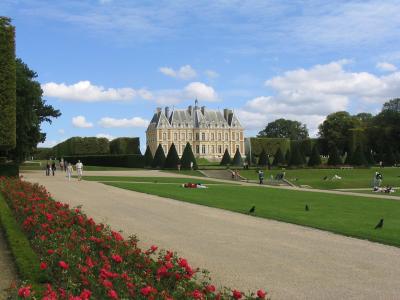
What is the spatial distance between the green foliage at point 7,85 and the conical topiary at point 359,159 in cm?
3473

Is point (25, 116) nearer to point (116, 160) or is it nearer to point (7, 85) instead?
point (7, 85)

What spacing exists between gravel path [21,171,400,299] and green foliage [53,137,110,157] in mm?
67501

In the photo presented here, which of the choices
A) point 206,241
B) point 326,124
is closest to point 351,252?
point 206,241

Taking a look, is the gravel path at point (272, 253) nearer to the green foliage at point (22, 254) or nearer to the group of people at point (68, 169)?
the green foliage at point (22, 254)

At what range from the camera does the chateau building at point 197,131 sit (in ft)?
322

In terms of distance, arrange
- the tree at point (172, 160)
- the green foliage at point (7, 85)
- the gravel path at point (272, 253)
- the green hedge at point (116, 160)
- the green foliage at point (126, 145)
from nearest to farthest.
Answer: the gravel path at point (272, 253) < the green foliage at point (7, 85) < the tree at point (172, 160) < the green hedge at point (116, 160) < the green foliage at point (126, 145)

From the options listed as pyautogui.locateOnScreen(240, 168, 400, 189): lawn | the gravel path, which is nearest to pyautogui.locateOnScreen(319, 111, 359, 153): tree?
pyautogui.locateOnScreen(240, 168, 400, 189): lawn

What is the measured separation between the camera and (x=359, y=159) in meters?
48.9

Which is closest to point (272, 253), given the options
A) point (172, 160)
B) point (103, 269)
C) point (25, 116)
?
point (103, 269)

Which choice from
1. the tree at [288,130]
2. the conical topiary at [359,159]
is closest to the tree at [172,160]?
the conical topiary at [359,159]

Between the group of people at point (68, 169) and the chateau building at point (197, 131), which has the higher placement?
the chateau building at point (197, 131)

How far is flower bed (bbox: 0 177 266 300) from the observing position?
4309mm

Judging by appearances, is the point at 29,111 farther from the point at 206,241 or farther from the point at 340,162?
the point at 206,241

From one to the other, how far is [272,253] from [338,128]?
71773 mm
